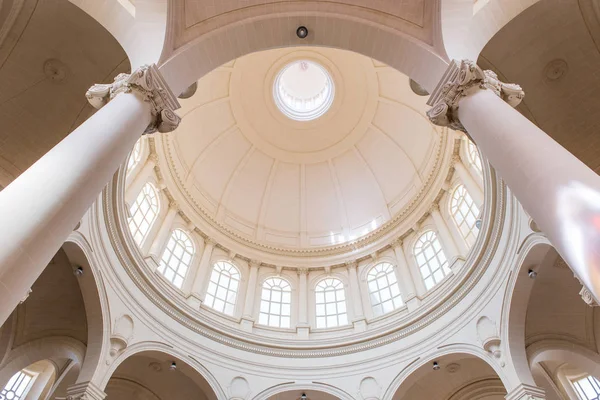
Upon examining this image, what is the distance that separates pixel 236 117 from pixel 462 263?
13.4 m

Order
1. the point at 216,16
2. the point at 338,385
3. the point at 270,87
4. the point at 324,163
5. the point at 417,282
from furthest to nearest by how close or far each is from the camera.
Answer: the point at 324,163, the point at 270,87, the point at 417,282, the point at 338,385, the point at 216,16

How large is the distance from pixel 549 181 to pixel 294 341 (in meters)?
13.6

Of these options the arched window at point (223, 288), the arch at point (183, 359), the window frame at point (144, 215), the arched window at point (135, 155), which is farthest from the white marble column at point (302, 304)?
the arched window at point (135, 155)

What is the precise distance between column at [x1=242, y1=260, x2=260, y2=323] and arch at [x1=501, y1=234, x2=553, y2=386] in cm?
945

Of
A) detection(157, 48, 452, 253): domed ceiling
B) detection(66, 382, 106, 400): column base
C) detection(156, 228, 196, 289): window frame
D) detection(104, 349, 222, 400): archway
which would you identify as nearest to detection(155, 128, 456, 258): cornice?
detection(157, 48, 452, 253): domed ceiling

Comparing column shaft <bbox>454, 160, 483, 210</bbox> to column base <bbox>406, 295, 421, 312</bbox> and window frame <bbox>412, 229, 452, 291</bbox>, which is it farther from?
column base <bbox>406, 295, 421, 312</bbox>

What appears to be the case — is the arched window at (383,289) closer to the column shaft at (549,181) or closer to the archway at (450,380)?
the archway at (450,380)

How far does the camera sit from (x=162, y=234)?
17.9 m

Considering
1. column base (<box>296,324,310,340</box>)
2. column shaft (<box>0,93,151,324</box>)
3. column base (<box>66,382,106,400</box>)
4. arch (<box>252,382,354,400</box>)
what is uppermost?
column base (<box>296,324,310,340</box>)

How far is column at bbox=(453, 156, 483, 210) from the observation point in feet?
53.1

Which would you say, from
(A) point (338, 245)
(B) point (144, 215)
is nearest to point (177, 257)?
(B) point (144, 215)

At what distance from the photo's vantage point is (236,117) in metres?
23.6

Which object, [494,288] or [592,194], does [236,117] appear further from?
[592,194]

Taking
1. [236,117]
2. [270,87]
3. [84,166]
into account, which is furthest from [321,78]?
[84,166]
